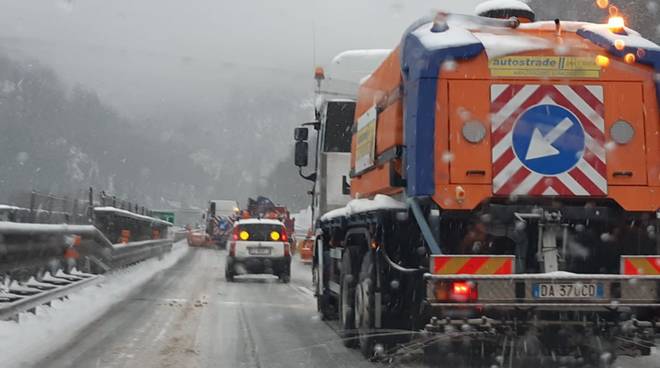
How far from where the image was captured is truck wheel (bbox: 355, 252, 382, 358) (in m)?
7.67

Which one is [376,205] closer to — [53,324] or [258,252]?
[53,324]

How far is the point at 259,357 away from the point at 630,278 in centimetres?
370

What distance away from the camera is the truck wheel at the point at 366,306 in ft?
25.2

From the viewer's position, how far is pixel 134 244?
23750 millimetres

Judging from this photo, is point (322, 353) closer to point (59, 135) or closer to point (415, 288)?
point (415, 288)

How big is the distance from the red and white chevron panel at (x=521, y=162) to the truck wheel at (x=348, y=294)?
236cm

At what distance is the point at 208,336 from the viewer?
941 centimetres

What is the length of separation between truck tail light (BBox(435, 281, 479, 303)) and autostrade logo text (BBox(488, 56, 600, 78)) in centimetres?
189

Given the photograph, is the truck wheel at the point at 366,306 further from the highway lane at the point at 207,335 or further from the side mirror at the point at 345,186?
the side mirror at the point at 345,186

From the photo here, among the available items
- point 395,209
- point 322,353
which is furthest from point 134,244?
point 395,209

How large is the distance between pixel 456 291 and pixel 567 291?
928mm

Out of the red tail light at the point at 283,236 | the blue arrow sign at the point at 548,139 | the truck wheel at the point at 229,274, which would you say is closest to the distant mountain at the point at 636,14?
the red tail light at the point at 283,236

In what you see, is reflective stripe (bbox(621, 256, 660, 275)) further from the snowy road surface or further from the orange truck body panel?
the snowy road surface

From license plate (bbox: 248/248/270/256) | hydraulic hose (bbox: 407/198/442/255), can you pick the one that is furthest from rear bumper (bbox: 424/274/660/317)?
license plate (bbox: 248/248/270/256)
